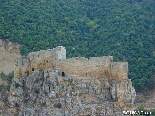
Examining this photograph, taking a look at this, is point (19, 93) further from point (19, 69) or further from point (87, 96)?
point (87, 96)

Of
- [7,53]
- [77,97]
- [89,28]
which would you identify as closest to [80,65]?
[77,97]

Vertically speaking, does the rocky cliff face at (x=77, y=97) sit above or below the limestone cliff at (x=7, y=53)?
below

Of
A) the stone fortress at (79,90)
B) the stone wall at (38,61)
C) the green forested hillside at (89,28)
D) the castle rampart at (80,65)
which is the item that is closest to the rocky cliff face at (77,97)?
the stone fortress at (79,90)

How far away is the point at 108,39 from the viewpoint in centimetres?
7762

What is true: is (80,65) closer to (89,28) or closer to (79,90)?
(79,90)

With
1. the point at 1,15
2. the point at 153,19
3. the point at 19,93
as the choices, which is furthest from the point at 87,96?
the point at 153,19

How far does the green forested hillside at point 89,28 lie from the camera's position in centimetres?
7294

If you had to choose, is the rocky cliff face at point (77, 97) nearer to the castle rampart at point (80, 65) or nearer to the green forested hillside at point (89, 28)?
the castle rampart at point (80, 65)

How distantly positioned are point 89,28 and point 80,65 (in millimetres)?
31649

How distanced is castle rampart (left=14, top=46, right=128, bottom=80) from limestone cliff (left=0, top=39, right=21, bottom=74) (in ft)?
65.7

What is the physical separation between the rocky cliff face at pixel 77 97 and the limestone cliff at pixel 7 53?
21352mm

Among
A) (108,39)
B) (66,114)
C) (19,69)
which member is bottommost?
(66,114)

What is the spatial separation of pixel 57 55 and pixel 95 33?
95.7 feet

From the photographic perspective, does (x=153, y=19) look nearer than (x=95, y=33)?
No
